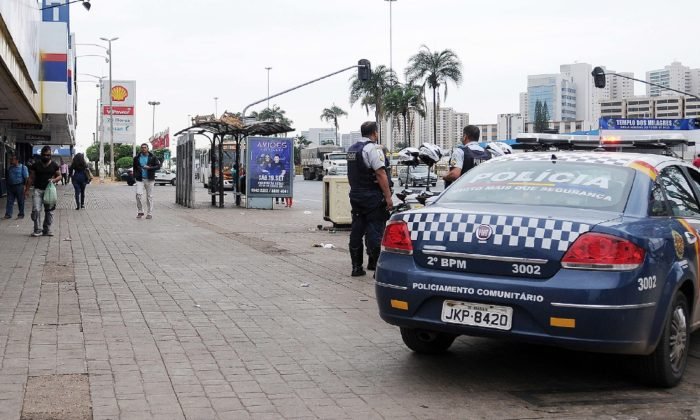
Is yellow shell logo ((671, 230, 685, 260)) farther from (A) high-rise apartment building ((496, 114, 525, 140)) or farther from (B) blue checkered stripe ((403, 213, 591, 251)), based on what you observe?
(A) high-rise apartment building ((496, 114, 525, 140))

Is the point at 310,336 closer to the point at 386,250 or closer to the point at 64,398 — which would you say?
the point at 386,250

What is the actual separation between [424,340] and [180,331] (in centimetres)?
205

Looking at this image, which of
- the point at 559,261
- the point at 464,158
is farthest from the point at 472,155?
the point at 559,261

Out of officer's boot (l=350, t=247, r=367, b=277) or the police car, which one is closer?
the police car

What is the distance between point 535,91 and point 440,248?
121 meters

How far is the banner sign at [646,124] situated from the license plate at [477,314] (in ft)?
109

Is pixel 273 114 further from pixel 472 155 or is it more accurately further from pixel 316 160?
pixel 472 155

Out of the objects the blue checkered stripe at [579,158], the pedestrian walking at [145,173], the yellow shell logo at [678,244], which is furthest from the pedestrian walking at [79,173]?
the yellow shell logo at [678,244]

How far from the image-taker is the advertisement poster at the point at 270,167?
2458 centimetres

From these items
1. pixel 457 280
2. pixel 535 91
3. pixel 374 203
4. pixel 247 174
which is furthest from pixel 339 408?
pixel 535 91

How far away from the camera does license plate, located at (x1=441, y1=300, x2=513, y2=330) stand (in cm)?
491

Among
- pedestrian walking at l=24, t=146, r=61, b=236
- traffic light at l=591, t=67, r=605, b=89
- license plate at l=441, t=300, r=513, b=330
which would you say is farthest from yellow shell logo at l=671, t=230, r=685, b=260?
traffic light at l=591, t=67, r=605, b=89

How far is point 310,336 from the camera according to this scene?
662 centimetres

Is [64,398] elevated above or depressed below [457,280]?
below
